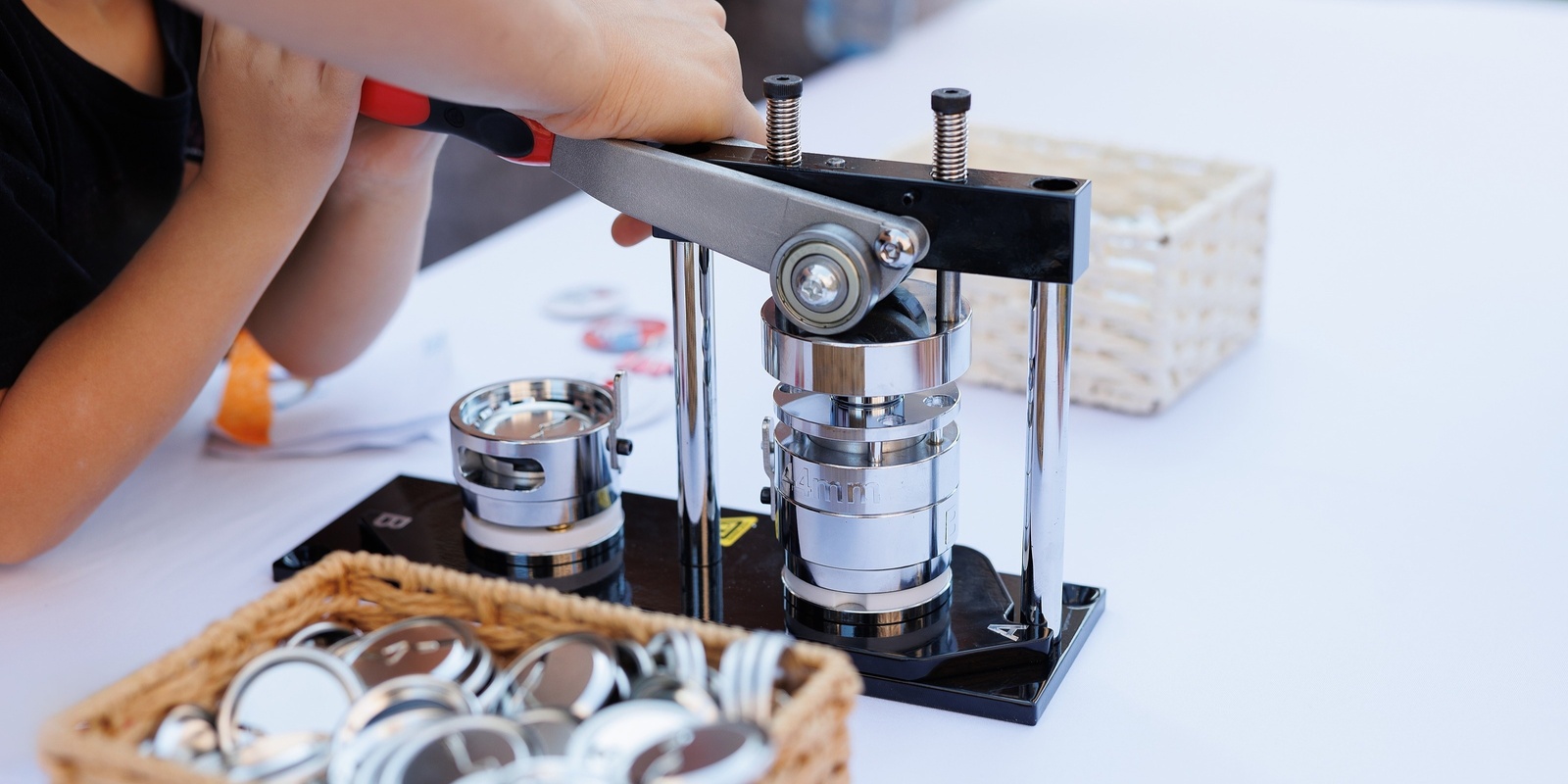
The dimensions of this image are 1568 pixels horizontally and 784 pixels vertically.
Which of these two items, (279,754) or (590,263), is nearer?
(279,754)

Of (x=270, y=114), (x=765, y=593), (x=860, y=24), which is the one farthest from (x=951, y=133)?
(x=860, y=24)

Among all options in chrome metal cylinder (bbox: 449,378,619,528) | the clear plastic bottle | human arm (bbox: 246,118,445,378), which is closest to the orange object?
human arm (bbox: 246,118,445,378)

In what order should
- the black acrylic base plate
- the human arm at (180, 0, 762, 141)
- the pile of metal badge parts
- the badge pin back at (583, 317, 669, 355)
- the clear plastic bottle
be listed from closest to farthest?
1. the pile of metal badge parts
2. the human arm at (180, 0, 762, 141)
3. the black acrylic base plate
4. the badge pin back at (583, 317, 669, 355)
5. the clear plastic bottle

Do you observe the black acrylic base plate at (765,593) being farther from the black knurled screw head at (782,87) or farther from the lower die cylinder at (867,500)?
the black knurled screw head at (782,87)

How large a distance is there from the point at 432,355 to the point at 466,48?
466 millimetres

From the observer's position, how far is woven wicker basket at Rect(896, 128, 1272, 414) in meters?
0.93

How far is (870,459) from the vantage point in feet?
2.04

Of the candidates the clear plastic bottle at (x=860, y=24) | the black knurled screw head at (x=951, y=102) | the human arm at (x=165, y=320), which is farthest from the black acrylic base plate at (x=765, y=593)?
the clear plastic bottle at (x=860, y=24)

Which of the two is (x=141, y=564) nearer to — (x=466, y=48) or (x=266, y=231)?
(x=266, y=231)

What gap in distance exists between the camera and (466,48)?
21.9 inches

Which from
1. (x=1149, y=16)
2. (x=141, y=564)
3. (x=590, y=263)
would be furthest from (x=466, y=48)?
(x=1149, y=16)

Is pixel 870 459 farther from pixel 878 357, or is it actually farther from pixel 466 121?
pixel 466 121

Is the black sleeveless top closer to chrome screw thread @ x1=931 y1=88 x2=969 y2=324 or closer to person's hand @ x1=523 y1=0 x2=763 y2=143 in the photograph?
person's hand @ x1=523 y1=0 x2=763 y2=143

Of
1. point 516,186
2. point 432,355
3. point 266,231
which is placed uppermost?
point 266,231
